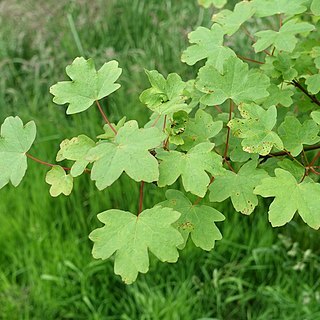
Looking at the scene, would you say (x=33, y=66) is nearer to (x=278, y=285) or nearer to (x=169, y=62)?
(x=169, y=62)

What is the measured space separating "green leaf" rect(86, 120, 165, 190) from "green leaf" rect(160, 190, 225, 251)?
0.15m

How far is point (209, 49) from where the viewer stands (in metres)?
1.28

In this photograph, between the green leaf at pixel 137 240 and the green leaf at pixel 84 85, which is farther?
the green leaf at pixel 84 85

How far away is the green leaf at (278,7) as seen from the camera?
4.30 ft

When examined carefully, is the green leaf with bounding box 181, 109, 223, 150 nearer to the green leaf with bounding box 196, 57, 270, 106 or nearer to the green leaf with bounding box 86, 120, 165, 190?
the green leaf with bounding box 196, 57, 270, 106

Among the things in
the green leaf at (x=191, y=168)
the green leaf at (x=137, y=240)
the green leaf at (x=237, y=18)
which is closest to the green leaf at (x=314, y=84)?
the green leaf at (x=237, y=18)

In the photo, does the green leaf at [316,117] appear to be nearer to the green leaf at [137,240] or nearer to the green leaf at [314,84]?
the green leaf at [314,84]

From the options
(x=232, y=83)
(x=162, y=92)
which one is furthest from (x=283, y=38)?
(x=162, y=92)

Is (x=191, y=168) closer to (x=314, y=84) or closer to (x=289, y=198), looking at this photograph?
(x=289, y=198)

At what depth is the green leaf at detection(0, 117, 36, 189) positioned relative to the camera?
107 centimetres

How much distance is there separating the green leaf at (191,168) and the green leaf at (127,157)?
5 centimetres

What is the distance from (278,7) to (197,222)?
1.72 ft

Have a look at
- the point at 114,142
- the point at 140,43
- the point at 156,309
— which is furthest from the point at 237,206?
the point at 140,43

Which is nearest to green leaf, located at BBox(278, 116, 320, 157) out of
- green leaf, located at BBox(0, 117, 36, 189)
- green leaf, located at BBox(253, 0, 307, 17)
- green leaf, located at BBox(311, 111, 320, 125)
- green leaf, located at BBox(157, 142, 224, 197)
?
green leaf, located at BBox(311, 111, 320, 125)
